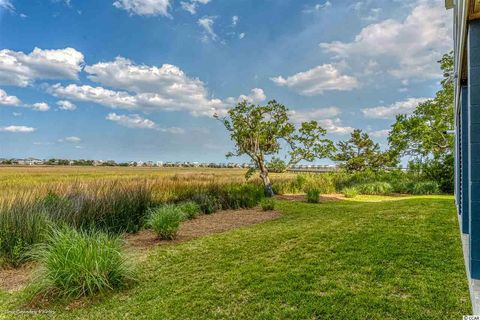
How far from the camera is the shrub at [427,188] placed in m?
15.3

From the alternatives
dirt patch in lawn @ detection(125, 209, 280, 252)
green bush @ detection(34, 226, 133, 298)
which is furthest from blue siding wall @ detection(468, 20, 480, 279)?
dirt patch in lawn @ detection(125, 209, 280, 252)

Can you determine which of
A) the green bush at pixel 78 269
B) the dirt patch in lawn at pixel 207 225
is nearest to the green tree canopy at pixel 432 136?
the dirt patch in lawn at pixel 207 225

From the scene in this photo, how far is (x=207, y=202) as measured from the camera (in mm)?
11188

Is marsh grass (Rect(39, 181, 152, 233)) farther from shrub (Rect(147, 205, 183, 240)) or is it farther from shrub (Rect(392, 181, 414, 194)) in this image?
shrub (Rect(392, 181, 414, 194))

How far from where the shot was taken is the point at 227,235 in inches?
277

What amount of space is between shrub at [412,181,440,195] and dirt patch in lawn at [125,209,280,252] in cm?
953

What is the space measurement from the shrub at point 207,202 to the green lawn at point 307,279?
465 cm

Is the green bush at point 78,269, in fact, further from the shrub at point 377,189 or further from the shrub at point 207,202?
→ the shrub at point 377,189

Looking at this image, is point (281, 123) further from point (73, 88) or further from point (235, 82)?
point (73, 88)

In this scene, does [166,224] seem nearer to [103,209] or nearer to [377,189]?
[103,209]

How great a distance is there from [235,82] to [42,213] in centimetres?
1189

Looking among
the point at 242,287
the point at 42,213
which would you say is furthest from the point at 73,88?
the point at 242,287

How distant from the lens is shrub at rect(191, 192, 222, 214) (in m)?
10.9

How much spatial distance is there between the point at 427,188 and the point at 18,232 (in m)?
16.7
